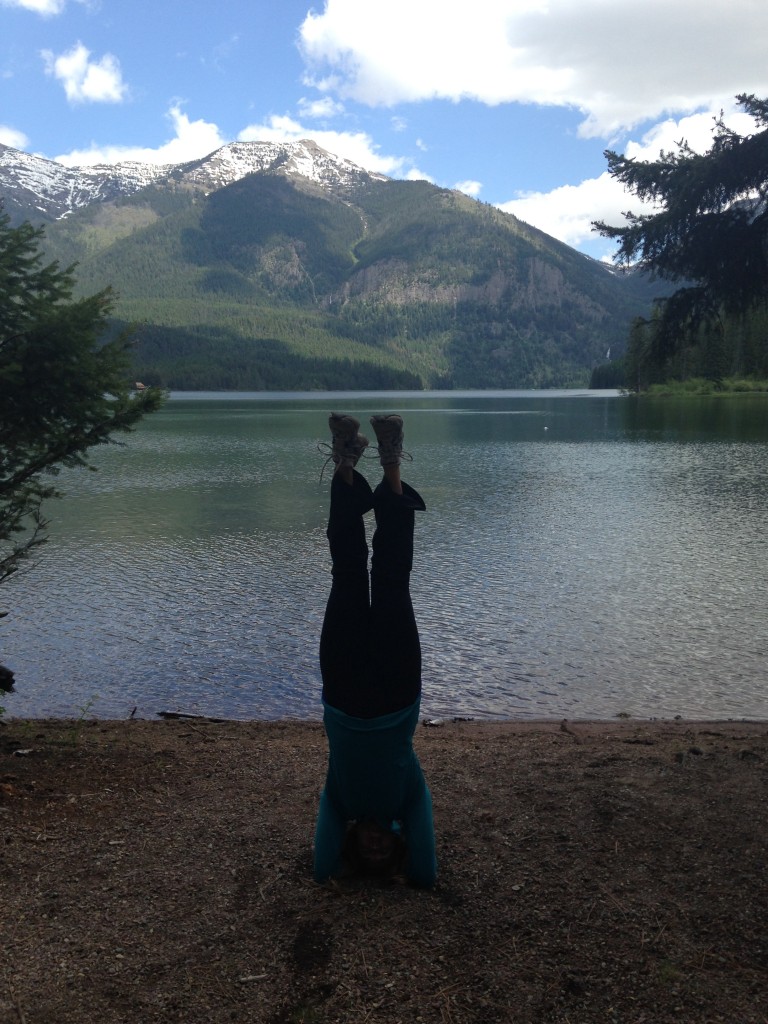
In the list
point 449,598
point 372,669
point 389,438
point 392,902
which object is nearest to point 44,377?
point 389,438

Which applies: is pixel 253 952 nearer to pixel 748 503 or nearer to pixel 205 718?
pixel 205 718

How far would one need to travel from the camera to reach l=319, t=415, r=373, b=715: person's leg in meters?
4.99

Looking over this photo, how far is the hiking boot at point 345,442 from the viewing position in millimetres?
4938

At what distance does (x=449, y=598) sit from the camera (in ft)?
54.4

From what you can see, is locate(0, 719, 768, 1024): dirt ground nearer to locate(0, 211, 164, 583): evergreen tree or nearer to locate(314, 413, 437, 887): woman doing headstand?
locate(314, 413, 437, 887): woman doing headstand

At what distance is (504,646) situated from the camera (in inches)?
539

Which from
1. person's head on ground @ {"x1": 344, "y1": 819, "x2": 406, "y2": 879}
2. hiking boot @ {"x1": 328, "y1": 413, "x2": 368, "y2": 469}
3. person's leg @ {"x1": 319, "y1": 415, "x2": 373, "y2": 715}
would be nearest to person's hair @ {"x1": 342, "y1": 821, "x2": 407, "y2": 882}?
person's head on ground @ {"x1": 344, "y1": 819, "x2": 406, "y2": 879}

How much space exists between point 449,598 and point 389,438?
469 inches

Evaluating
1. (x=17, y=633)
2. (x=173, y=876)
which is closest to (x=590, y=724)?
(x=173, y=876)

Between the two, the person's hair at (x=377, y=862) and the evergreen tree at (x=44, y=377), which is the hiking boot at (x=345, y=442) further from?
the evergreen tree at (x=44, y=377)

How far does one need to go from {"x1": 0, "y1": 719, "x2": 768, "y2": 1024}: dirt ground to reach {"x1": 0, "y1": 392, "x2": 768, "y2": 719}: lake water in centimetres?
411

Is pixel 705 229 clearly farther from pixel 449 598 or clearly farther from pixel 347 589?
pixel 449 598

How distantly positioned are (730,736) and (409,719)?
573 centimetres

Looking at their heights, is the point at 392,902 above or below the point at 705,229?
below
